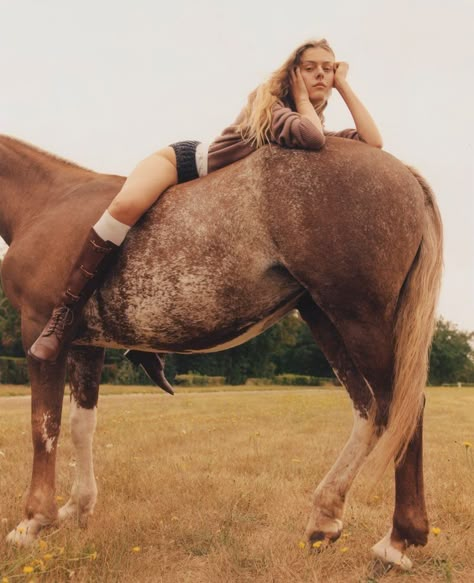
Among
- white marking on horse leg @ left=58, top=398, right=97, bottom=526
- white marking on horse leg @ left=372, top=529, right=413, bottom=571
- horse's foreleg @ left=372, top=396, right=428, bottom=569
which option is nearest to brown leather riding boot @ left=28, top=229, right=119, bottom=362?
white marking on horse leg @ left=58, top=398, right=97, bottom=526

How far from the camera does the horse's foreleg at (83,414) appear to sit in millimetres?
4285

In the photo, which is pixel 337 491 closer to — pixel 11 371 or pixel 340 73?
pixel 340 73

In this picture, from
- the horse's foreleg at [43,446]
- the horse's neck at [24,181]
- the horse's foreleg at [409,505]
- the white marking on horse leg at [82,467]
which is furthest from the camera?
the horse's neck at [24,181]

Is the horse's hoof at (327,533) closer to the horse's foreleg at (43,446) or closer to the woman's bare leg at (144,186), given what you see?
the horse's foreleg at (43,446)

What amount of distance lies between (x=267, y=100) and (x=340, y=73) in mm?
610

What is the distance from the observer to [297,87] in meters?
3.66

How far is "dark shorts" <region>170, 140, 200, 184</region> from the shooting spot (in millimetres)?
3727

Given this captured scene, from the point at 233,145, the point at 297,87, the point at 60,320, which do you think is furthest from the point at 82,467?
the point at 297,87

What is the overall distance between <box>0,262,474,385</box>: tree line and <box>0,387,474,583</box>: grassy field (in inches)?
414

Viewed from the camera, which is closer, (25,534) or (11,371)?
(25,534)

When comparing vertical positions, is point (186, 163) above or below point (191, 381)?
above

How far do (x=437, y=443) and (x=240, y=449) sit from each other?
12.2 feet

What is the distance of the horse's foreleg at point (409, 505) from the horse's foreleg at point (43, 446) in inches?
81.7

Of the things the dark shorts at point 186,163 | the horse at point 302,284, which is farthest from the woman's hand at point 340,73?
the dark shorts at point 186,163
